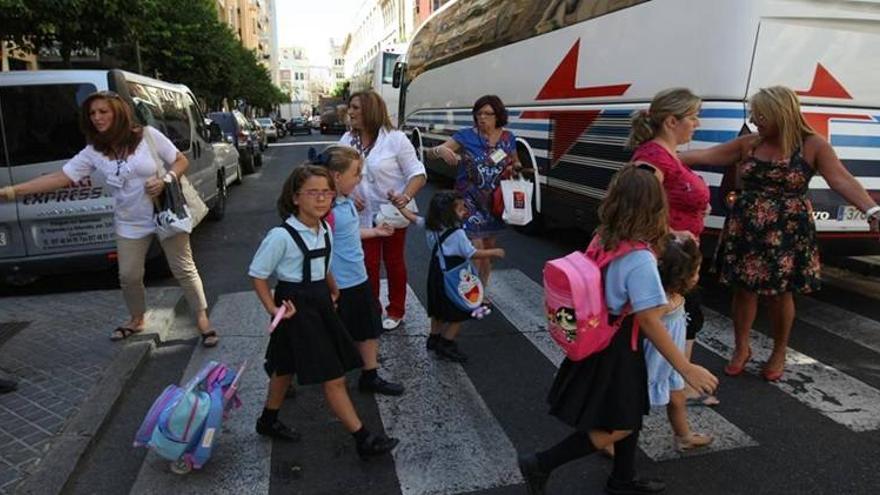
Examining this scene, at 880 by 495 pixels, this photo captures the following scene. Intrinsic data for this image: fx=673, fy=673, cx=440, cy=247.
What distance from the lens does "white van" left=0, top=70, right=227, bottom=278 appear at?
5867 millimetres

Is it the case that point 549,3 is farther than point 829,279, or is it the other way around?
point 549,3

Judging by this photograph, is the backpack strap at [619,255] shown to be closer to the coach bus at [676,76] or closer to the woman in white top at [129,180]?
the coach bus at [676,76]

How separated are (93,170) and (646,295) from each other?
145 inches

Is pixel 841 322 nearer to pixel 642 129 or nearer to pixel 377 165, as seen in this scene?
pixel 642 129

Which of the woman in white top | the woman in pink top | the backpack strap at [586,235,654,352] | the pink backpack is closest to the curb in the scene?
the woman in white top

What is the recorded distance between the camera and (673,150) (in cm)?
337

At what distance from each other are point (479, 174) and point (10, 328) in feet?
12.0

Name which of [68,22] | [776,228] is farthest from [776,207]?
[68,22]

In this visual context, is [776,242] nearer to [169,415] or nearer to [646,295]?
[646,295]

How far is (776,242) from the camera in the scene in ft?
12.5

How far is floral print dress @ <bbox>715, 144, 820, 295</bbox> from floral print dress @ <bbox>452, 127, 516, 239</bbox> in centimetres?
165

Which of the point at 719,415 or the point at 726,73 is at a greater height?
the point at 726,73

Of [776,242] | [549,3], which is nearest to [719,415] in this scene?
[776,242]

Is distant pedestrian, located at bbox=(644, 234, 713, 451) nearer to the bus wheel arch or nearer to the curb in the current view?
the curb
